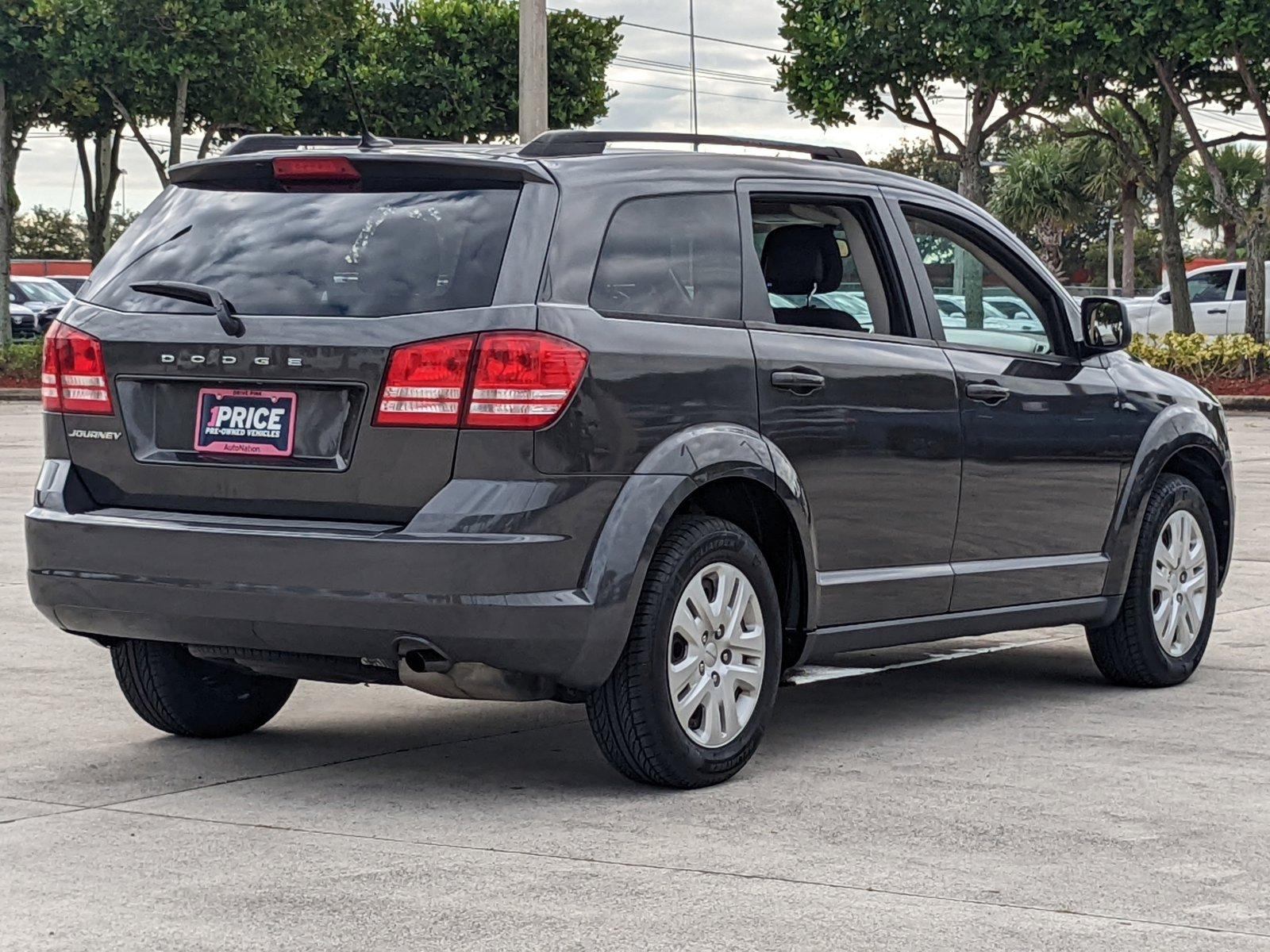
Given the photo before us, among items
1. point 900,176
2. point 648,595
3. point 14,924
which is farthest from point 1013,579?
point 14,924

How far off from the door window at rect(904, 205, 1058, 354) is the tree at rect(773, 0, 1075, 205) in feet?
78.8

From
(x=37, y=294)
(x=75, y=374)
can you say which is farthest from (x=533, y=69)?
(x=37, y=294)

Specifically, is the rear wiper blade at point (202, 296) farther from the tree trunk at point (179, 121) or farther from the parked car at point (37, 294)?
the parked car at point (37, 294)

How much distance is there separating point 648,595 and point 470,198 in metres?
1.11

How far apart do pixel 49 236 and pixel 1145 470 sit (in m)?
105

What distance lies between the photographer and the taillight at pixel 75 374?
5.57 m

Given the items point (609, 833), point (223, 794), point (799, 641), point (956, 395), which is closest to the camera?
point (609, 833)

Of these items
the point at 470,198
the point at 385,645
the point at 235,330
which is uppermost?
the point at 470,198

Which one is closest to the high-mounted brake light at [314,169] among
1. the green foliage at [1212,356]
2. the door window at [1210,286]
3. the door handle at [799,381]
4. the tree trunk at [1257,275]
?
the door handle at [799,381]

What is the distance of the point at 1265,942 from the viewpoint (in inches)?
163

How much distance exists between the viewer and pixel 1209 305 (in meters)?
34.9

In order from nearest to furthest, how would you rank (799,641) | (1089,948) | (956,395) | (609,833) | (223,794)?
(1089,948) < (609,833) < (223,794) < (799,641) < (956,395)

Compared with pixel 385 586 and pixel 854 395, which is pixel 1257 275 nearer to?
pixel 854 395

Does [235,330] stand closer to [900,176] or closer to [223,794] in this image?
[223,794]
